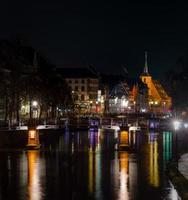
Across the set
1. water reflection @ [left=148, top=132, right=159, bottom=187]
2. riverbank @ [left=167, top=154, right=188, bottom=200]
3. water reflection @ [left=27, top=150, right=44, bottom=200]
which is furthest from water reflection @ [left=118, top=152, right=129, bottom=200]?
water reflection @ [left=27, top=150, right=44, bottom=200]

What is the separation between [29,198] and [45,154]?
3071cm

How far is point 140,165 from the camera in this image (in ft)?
220

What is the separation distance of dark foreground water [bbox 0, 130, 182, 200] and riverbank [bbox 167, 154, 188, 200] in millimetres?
613

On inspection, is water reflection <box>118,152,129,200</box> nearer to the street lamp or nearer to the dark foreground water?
the dark foreground water

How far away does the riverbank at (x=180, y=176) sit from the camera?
47294 mm

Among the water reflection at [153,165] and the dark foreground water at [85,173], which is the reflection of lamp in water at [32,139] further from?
the water reflection at [153,165]

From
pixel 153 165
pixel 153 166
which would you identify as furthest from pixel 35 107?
pixel 153 166

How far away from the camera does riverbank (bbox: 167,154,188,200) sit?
155 ft

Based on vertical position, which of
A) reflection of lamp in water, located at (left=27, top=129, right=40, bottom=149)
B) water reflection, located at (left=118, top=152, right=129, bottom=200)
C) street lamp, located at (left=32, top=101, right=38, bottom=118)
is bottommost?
water reflection, located at (left=118, top=152, right=129, bottom=200)

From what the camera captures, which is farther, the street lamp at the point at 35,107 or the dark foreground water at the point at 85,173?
the street lamp at the point at 35,107

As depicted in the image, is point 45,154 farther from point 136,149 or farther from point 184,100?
point 184,100

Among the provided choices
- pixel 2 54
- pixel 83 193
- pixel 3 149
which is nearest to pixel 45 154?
pixel 3 149

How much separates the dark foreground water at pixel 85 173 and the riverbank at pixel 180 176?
2.01ft

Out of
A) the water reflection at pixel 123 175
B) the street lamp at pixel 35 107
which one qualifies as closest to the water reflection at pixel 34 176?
the water reflection at pixel 123 175
